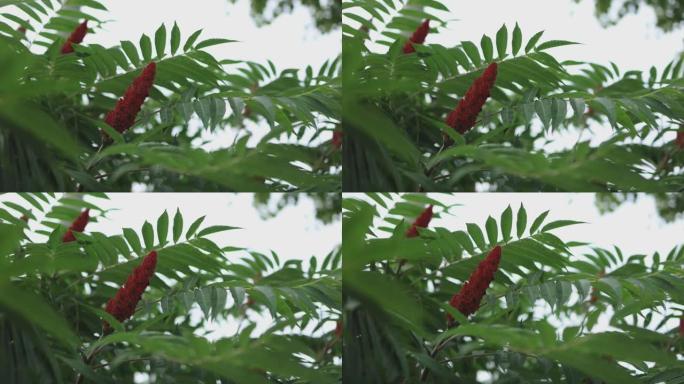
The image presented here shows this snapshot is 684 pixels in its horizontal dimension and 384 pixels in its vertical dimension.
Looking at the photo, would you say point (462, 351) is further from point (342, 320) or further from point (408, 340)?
point (342, 320)

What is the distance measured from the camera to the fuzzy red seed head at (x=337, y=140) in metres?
2.92

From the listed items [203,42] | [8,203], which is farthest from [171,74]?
[8,203]

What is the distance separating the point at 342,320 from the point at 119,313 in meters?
0.67

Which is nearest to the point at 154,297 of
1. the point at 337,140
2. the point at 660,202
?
the point at 337,140

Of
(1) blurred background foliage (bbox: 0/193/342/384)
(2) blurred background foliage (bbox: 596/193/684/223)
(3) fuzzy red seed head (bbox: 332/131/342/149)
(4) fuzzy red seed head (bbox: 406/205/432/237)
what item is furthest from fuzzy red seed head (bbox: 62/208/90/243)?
(2) blurred background foliage (bbox: 596/193/684/223)

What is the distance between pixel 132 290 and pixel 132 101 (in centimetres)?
56

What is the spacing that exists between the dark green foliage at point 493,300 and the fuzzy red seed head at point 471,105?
0.24 m

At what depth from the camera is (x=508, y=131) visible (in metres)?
3.04

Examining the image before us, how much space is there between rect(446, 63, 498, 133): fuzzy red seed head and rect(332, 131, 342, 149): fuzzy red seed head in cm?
34

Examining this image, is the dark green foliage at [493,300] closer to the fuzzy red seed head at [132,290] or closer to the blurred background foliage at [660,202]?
the blurred background foliage at [660,202]

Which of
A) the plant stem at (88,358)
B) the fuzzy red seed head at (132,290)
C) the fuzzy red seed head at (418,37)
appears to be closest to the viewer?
the fuzzy red seed head at (132,290)

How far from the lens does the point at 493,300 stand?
2.93m

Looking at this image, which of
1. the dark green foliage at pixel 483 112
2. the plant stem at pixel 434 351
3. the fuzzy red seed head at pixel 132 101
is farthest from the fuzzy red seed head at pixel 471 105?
the fuzzy red seed head at pixel 132 101

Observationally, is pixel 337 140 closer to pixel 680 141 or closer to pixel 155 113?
pixel 155 113
